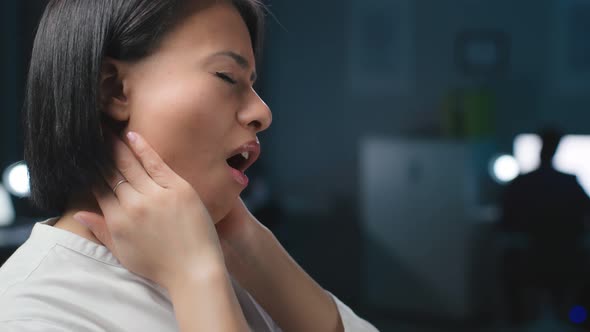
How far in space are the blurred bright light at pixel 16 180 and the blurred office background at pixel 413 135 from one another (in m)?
0.04

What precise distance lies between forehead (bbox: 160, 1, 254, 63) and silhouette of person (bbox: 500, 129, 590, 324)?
12.2 feet

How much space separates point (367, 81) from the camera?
5668 mm

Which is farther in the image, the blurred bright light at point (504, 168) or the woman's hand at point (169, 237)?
the blurred bright light at point (504, 168)

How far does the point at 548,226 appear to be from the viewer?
422 cm

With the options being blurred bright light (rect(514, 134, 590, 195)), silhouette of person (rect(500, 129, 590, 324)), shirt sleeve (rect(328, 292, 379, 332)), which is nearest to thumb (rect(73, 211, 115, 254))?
shirt sleeve (rect(328, 292, 379, 332))

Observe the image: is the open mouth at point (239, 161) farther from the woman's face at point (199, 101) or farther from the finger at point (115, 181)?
the finger at point (115, 181)

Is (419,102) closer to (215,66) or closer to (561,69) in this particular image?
(561,69)

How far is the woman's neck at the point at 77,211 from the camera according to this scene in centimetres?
84

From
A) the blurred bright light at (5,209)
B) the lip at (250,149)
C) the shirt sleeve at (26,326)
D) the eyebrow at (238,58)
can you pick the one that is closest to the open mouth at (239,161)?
the lip at (250,149)

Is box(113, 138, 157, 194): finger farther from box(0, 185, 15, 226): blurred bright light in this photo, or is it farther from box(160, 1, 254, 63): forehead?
box(0, 185, 15, 226): blurred bright light

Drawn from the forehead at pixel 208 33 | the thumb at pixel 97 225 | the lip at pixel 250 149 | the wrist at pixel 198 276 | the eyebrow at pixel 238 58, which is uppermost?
the forehead at pixel 208 33

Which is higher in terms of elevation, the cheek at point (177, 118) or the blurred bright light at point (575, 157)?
the cheek at point (177, 118)

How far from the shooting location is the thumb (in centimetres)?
81

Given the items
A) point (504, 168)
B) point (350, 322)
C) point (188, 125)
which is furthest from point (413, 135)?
point (188, 125)
